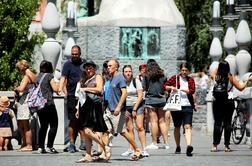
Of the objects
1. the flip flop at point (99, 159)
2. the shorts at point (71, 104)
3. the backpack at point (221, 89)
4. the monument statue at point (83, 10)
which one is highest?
the monument statue at point (83, 10)

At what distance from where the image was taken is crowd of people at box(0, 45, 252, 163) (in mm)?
18719

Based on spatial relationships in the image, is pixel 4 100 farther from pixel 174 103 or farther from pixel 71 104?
pixel 174 103

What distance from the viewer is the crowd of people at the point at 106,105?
737 inches

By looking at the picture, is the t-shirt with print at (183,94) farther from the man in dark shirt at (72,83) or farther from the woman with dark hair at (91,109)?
the woman with dark hair at (91,109)

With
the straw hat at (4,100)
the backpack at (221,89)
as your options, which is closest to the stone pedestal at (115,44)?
the straw hat at (4,100)

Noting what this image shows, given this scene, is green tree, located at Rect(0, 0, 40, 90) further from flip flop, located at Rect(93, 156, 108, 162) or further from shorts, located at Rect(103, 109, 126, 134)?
flip flop, located at Rect(93, 156, 108, 162)

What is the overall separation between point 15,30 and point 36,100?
112 feet

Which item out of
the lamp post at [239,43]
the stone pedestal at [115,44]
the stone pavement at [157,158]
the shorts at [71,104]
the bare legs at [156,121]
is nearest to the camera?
the stone pavement at [157,158]

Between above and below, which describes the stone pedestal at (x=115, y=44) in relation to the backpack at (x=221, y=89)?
above

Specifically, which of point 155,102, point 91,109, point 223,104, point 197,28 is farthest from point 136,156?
point 197,28

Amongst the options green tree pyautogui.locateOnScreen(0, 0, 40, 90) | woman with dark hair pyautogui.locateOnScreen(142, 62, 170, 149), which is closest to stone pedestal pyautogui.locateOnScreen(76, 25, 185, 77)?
woman with dark hair pyautogui.locateOnScreen(142, 62, 170, 149)

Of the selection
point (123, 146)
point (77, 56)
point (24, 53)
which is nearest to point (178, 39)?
point (123, 146)

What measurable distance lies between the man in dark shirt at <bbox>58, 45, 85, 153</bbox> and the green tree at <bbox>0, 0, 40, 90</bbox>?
32.8m

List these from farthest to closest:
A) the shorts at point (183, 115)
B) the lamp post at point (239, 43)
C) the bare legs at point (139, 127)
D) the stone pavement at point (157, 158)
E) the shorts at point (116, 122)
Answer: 1. the lamp post at point (239, 43)
2. the shorts at point (183, 115)
3. the bare legs at point (139, 127)
4. the shorts at point (116, 122)
5. the stone pavement at point (157, 158)
